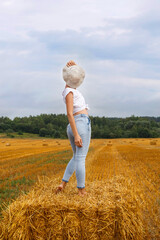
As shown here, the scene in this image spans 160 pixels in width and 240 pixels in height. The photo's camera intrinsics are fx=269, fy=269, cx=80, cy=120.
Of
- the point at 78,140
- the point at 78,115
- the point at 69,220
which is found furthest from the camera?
the point at 78,115

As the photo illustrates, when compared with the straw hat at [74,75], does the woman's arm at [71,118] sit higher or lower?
lower

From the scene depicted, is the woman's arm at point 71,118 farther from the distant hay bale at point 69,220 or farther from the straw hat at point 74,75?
the distant hay bale at point 69,220

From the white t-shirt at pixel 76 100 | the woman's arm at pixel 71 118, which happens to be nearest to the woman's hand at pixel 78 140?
the woman's arm at pixel 71 118

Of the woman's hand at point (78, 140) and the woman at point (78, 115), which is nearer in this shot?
the woman's hand at point (78, 140)

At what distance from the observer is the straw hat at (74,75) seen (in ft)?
12.0

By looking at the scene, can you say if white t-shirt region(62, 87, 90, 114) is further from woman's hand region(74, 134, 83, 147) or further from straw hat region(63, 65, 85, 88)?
woman's hand region(74, 134, 83, 147)

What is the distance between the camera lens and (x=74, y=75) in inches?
144

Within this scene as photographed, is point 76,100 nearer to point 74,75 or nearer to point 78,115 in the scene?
point 78,115

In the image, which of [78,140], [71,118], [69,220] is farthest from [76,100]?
[69,220]

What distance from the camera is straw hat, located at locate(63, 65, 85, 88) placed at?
3.67 meters

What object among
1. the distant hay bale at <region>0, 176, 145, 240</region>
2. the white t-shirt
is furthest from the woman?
the distant hay bale at <region>0, 176, 145, 240</region>

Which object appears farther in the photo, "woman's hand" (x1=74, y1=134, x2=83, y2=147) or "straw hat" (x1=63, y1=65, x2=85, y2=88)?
"straw hat" (x1=63, y1=65, x2=85, y2=88)

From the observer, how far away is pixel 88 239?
2994mm

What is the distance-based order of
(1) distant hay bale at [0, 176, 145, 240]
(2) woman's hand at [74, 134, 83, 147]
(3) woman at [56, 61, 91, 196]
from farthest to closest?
1. (3) woman at [56, 61, 91, 196]
2. (2) woman's hand at [74, 134, 83, 147]
3. (1) distant hay bale at [0, 176, 145, 240]
